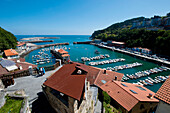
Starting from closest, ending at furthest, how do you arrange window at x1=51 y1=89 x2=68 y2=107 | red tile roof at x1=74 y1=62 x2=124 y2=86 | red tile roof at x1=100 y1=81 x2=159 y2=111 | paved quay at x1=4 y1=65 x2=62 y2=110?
window at x1=51 y1=89 x2=68 y2=107
paved quay at x1=4 y1=65 x2=62 y2=110
red tile roof at x1=100 y1=81 x2=159 y2=111
red tile roof at x1=74 y1=62 x2=124 y2=86

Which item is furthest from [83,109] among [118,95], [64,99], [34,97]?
[118,95]

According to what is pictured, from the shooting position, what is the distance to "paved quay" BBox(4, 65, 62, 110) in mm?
7946

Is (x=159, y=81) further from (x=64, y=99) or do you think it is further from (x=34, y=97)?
(x=34, y=97)

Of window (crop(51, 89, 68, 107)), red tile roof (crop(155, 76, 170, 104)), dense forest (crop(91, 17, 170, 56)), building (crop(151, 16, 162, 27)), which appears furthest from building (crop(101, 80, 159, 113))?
building (crop(151, 16, 162, 27))

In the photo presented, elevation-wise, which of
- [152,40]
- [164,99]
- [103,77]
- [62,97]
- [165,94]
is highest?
[152,40]

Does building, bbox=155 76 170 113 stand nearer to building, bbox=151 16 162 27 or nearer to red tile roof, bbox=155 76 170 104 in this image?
red tile roof, bbox=155 76 170 104

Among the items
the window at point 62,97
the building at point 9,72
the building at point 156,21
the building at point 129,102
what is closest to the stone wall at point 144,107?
the building at point 129,102

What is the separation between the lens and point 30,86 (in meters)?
9.23

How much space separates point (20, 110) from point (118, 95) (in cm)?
1088

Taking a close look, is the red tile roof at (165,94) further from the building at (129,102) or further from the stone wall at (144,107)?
the stone wall at (144,107)

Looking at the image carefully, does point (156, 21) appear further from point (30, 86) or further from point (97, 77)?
point (30, 86)

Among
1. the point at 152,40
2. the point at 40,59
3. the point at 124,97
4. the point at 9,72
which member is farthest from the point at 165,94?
the point at 152,40

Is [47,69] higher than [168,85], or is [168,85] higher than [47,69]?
[168,85]

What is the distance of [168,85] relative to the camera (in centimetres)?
596
